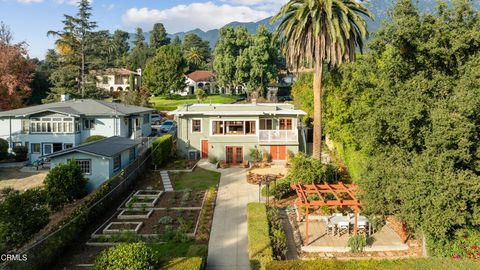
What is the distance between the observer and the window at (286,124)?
33.1 m

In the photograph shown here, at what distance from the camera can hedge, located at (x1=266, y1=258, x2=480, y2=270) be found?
1185cm

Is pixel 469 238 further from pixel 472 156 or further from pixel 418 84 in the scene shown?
pixel 418 84

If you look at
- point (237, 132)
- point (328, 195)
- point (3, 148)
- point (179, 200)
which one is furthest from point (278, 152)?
point (3, 148)

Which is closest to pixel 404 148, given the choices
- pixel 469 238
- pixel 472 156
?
pixel 472 156

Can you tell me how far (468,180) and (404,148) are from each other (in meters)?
3.27

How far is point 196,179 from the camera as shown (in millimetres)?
27219

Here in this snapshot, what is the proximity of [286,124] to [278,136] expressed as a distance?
191 cm

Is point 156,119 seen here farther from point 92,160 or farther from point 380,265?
point 380,265

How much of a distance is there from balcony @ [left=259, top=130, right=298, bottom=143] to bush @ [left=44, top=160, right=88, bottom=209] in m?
15.7

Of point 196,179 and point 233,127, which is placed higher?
point 233,127

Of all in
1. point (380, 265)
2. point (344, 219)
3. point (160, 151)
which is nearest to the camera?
point (380, 265)

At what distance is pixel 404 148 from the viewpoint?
1502 centimetres

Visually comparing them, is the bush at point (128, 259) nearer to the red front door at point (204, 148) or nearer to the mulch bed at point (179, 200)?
the mulch bed at point (179, 200)

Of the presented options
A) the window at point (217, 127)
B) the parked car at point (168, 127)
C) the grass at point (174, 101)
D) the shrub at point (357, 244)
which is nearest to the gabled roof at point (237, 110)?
the window at point (217, 127)
